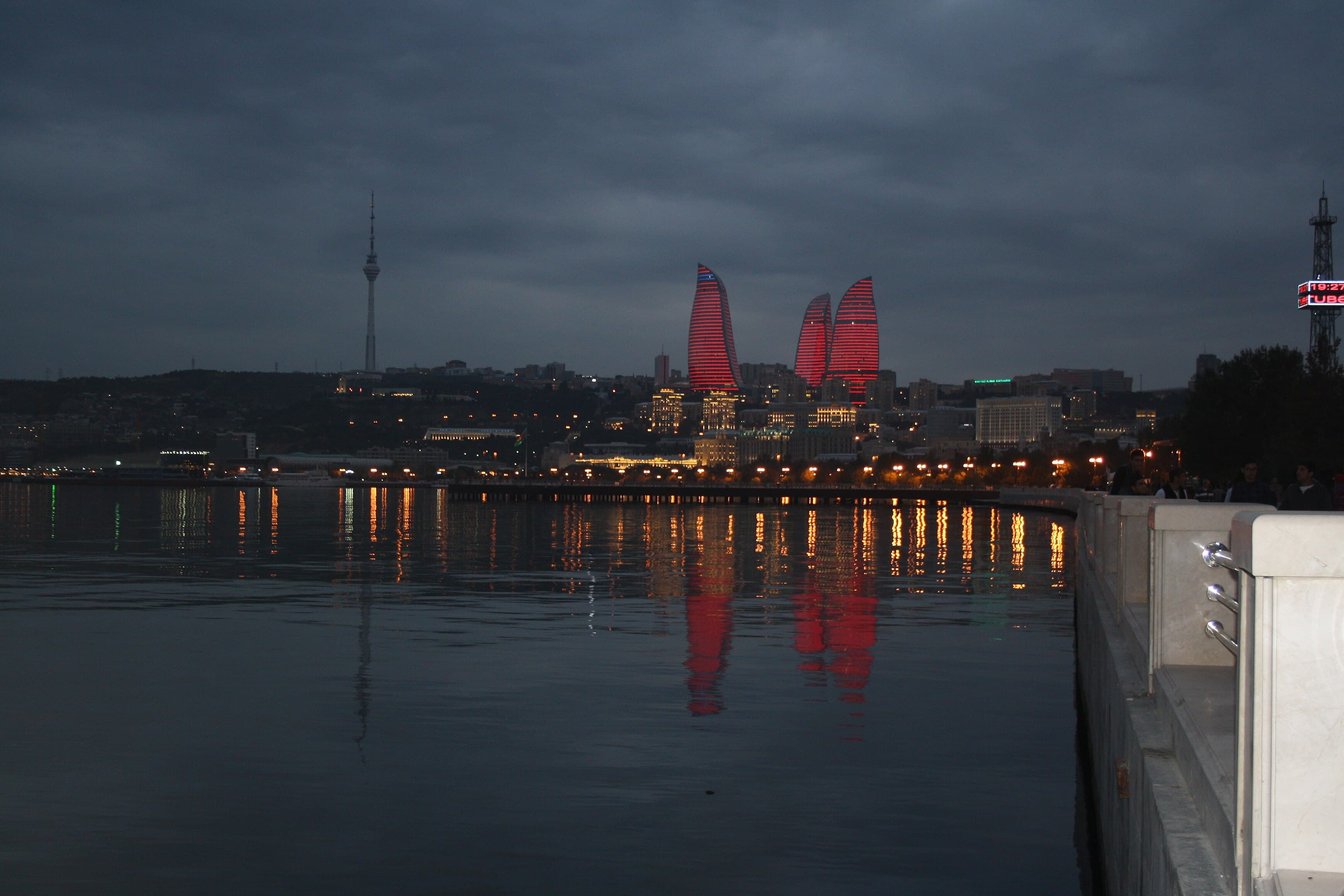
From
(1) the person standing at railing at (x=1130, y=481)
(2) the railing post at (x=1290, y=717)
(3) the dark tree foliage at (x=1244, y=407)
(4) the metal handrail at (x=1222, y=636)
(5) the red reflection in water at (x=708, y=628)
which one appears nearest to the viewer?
(2) the railing post at (x=1290, y=717)

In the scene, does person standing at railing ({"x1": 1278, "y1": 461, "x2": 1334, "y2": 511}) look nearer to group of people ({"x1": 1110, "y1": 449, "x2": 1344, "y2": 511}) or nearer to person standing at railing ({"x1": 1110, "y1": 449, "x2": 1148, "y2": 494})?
group of people ({"x1": 1110, "y1": 449, "x2": 1344, "y2": 511})

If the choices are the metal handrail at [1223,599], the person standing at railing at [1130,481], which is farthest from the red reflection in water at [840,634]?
the metal handrail at [1223,599]

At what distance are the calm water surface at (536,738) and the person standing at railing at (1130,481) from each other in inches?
104

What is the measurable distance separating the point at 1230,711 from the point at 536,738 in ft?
29.1

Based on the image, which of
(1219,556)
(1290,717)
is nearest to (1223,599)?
(1219,556)

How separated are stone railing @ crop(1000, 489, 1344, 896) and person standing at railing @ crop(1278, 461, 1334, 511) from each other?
3.54 m

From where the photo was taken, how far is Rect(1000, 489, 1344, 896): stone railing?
2988 mm

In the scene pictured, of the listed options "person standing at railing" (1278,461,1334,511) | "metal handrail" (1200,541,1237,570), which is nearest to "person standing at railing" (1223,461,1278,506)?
"person standing at railing" (1278,461,1334,511)

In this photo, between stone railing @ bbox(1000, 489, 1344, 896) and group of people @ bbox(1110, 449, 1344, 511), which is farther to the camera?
group of people @ bbox(1110, 449, 1344, 511)

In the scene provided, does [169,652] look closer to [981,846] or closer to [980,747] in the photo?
[980,747]

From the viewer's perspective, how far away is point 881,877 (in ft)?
30.3

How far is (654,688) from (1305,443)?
37329 mm

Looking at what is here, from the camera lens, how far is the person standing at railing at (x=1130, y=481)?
60.9 ft

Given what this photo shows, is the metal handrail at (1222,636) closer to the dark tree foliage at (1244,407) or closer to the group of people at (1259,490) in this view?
the group of people at (1259,490)
